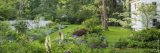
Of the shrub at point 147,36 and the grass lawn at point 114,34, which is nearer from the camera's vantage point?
the shrub at point 147,36

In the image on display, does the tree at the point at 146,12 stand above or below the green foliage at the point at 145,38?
above

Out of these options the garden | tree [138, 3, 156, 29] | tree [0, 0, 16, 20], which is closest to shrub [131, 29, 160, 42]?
the garden

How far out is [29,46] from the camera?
9.75m

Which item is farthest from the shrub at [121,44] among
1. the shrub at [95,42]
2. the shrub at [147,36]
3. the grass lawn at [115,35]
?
the grass lawn at [115,35]

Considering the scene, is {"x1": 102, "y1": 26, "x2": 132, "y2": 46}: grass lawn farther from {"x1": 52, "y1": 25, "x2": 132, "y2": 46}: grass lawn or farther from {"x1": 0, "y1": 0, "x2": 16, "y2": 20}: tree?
{"x1": 0, "y1": 0, "x2": 16, "y2": 20}: tree

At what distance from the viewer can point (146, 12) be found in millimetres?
26641

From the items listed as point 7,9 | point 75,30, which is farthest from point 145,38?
point 7,9

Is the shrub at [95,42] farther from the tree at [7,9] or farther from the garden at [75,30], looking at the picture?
the tree at [7,9]

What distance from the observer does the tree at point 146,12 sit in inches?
1049

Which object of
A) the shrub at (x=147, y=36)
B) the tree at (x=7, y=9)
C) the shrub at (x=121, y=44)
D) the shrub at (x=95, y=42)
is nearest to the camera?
the shrub at (x=95, y=42)

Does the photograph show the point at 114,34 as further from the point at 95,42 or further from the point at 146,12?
the point at 95,42

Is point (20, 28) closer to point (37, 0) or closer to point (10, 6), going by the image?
point (10, 6)

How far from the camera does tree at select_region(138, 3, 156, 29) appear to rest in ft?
87.4

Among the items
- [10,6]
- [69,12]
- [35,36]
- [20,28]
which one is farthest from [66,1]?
[35,36]
